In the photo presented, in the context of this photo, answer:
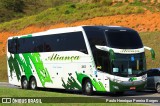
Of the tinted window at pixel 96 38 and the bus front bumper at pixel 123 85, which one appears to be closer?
the bus front bumper at pixel 123 85

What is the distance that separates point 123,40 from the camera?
2238 centimetres

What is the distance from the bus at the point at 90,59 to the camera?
21688 mm

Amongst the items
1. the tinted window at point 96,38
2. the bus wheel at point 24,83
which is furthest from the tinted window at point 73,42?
the bus wheel at point 24,83

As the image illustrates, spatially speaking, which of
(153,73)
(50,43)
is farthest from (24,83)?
(153,73)

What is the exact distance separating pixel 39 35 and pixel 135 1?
28870 millimetres

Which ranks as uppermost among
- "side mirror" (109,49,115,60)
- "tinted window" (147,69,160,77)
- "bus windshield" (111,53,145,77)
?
"side mirror" (109,49,115,60)

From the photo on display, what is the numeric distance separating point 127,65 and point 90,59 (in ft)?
6.59

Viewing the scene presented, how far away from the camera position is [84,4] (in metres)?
59.3

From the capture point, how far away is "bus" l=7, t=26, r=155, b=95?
21.7 meters

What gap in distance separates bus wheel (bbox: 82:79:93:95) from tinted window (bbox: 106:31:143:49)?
8.59 feet

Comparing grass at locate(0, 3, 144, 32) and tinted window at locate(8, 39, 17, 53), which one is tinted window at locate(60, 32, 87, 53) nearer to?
tinted window at locate(8, 39, 17, 53)

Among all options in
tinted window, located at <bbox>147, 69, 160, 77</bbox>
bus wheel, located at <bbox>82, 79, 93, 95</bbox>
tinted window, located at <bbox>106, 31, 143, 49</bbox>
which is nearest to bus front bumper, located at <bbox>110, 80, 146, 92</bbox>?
bus wheel, located at <bbox>82, 79, 93, 95</bbox>

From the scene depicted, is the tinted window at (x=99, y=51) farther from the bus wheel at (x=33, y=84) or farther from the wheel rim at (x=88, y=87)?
the bus wheel at (x=33, y=84)

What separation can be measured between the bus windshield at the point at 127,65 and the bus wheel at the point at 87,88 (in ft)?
6.21
